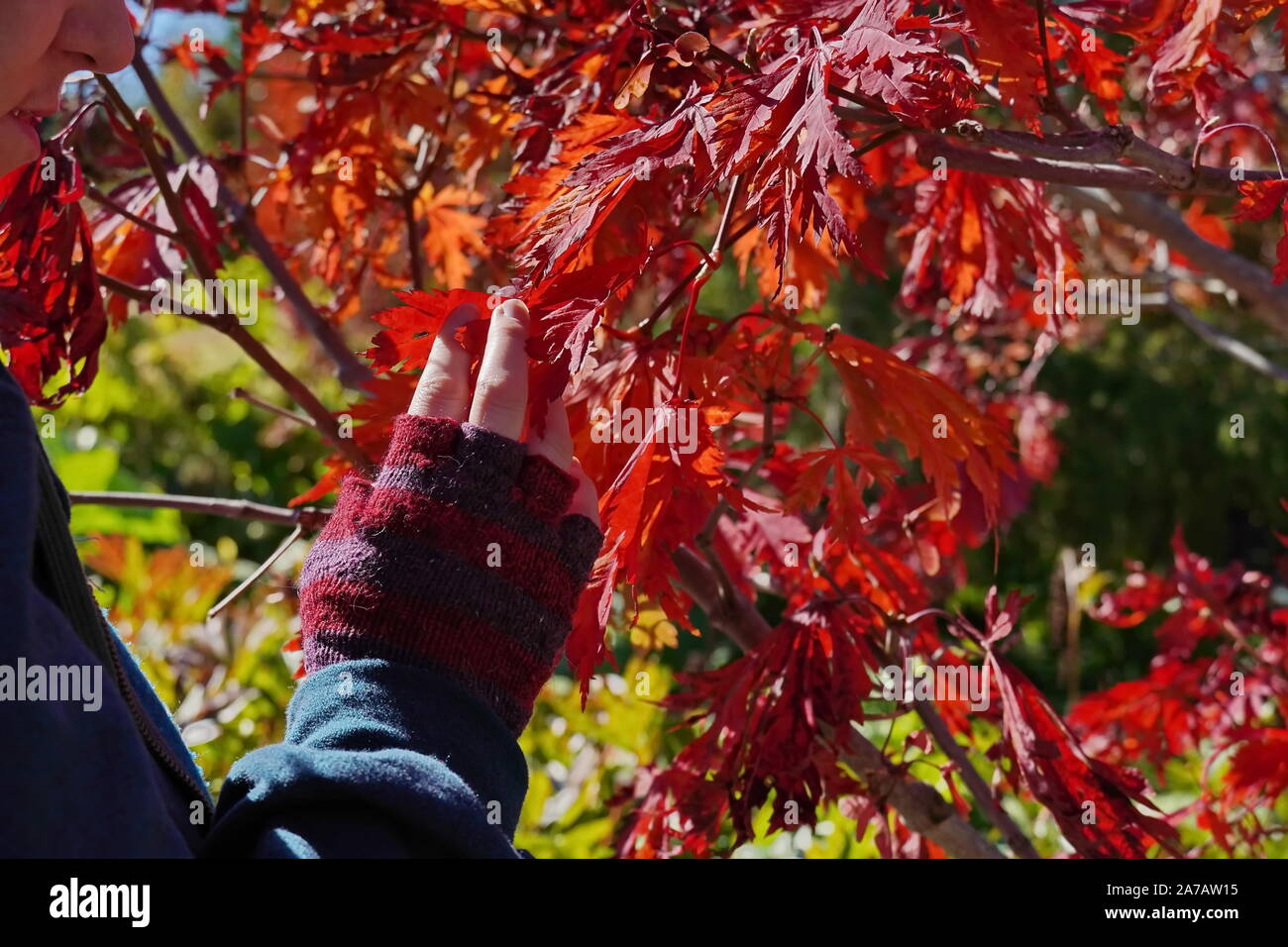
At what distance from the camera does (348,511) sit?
91 centimetres

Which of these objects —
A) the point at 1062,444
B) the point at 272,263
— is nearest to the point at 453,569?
the point at 272,263

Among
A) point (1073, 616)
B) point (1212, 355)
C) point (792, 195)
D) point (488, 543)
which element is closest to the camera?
point (488, 543)

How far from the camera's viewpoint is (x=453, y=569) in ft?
2.79

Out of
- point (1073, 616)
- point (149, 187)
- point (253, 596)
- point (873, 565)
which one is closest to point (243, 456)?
point (253, 596)

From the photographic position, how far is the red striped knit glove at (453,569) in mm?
840

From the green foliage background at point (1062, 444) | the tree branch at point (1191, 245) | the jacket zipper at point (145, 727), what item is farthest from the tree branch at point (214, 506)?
the green foliage background at point (1062, 444)

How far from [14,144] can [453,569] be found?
1.30 ft

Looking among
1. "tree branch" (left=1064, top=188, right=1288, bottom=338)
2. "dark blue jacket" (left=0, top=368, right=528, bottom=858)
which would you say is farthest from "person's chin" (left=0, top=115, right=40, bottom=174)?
"tree branch" (left=1064, top=188, right=1288, bottom=338)

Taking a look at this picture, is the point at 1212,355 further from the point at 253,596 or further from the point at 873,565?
the point at 873,565

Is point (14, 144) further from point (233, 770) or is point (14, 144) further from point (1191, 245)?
point (1191, 245)

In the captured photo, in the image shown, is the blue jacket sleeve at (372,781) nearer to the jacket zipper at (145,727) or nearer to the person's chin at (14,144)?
the jacket zipper at (145,727)

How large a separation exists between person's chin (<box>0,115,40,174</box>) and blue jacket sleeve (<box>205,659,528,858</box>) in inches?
15.5

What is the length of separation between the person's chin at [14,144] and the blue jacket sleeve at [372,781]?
393 mm
